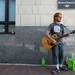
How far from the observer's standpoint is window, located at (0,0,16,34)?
11.6 metres

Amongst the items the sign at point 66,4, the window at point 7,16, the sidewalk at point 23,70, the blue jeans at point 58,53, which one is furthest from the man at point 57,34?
the window at point 7,16

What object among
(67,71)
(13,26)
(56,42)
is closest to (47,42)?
(56,42)

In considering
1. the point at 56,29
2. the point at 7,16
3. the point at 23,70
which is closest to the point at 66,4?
the point at 56,29

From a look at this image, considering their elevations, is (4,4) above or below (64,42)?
above

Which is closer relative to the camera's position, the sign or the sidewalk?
the sidewalk

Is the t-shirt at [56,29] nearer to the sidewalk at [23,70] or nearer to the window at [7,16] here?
the sidewalk at [23,70]

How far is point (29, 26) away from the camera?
11.3m

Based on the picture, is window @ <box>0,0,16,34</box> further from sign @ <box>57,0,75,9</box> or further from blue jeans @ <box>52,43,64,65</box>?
blue jeans @ <box>52,43,64,65</box>

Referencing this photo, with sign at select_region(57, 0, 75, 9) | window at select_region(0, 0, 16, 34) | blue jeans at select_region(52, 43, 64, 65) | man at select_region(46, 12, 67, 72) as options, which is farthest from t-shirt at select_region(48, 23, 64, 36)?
window at select_region(0, 0, 16, 34)

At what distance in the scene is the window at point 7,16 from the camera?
11633 mm

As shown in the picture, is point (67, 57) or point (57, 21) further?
point (67, 57)

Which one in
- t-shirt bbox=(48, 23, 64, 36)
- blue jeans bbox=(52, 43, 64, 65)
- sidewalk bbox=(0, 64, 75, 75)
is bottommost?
sidewalk bbox=(0, 64, 75, 75)

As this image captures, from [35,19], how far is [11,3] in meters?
1.07

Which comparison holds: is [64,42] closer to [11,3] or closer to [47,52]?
[47,52]
